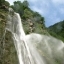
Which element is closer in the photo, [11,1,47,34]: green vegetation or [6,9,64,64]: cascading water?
[6,9,64,64]: cascading water

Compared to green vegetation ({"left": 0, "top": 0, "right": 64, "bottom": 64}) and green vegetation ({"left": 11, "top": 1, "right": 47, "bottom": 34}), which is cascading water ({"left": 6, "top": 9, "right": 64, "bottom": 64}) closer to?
green vegetation ({"left": 0, "top": 0, "right": 64, "bottom": 64})

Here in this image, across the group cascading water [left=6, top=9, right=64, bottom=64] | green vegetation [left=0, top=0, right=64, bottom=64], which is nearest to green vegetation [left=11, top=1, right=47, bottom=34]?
green vegetation [left=0, top=0, right=64, bottom=64]

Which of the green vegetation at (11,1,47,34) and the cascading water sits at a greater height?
the green vegetation at (11,1,47,34)

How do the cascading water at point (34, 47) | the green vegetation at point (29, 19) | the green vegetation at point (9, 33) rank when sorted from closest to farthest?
the green vegetation at point (9, 33), the cascading water at point (34, 47), the green vegetation at point (29, 19)

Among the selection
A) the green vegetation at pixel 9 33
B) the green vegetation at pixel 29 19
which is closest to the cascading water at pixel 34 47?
the green vegetation at pixel 9 33

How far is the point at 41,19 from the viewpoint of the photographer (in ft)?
175

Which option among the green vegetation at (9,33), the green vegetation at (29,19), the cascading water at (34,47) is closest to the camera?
the green vegetation at (9,33)

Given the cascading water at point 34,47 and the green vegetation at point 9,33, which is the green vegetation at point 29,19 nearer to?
the green vegetation at point 9,33

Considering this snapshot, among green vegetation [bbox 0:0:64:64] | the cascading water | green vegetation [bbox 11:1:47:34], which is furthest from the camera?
green vegetation [bbox 11:1:47:34]

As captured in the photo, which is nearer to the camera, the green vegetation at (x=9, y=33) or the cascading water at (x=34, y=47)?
the green vegetation at (x=9, y=33)

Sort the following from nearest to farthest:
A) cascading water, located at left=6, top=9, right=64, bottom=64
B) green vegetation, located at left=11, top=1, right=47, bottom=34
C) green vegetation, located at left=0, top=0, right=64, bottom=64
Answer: green vegetation, located at left=0, top=0, right=64, bottom=64 < cascading water, located at left=6, top=9, right=64, bottom=64 < green vegetation, located at left=11, top=1, right=47, bottom=34

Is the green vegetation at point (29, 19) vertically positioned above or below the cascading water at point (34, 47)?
above

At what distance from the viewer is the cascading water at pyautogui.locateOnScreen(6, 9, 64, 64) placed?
30.3 metres

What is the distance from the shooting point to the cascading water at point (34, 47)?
99.3 feet
